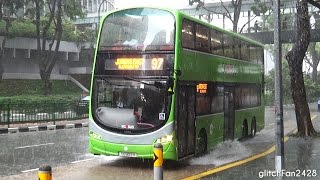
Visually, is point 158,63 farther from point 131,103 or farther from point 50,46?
point 50,46

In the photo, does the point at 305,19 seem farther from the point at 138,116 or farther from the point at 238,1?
the point at 238,1

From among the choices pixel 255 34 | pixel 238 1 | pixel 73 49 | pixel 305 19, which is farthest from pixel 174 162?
pixel 73 49

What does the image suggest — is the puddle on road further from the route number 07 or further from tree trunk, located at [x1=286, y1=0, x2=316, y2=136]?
the route number 07

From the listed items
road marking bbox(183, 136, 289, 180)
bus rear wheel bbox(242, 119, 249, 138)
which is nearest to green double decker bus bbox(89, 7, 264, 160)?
road marking bbox(183, 136, 289, 180)

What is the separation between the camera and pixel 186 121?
1151 cm

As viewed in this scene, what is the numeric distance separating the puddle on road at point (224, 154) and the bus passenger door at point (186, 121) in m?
0.59

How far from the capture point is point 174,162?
478 inches

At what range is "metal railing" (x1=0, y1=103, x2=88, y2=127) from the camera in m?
23.2

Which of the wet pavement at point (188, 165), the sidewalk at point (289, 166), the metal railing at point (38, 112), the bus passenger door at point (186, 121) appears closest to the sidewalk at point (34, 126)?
the metal railing at point (38, 112)

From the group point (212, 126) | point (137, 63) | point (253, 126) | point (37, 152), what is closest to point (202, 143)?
point (212, 126)

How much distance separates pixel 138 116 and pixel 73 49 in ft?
143

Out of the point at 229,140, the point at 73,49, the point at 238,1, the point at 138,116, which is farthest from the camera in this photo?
the point at 73,49

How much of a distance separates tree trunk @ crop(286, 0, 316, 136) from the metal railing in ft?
46.5

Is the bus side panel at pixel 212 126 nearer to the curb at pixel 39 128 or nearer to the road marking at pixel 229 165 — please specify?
the road marking at pixel 229 165
